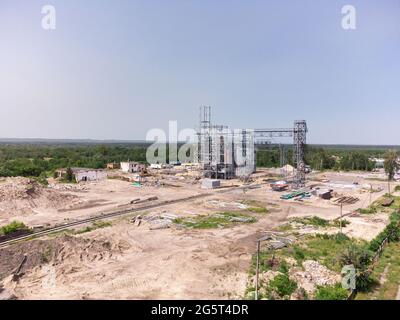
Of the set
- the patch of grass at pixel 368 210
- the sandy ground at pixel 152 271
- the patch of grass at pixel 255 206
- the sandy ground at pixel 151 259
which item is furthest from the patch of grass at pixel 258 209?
the patch of grass at pixel 368 210

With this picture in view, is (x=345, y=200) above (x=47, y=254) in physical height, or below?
below

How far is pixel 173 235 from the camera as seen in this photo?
68.9ft

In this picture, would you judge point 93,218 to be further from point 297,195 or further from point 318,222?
point 297,195

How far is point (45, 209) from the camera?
2928cm

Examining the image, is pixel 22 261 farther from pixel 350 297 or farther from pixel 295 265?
pixel 350 297

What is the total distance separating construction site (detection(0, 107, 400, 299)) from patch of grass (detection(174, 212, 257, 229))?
0.09 metres

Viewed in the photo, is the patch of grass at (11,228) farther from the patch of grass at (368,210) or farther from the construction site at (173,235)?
the patch of grass at (368,210)

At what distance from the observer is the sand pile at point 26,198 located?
91.1 ft

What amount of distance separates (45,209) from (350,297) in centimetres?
2729

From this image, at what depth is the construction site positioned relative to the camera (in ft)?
43.9

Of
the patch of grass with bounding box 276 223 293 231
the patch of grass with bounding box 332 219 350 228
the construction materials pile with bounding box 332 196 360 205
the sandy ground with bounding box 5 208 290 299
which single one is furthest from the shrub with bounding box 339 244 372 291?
the construction materials pile with bounding box 332 196 360 205

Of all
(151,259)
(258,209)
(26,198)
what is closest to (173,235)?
(151,259)

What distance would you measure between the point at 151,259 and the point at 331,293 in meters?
9.11

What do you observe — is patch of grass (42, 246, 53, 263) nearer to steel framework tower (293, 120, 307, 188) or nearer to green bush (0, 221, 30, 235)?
green bush (0, 221, 30, 235)
